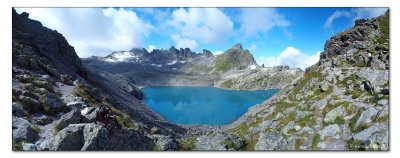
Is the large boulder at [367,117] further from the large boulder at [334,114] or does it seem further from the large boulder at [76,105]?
the large boulder at [76,105]

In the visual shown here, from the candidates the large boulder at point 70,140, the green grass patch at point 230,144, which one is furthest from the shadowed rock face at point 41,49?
the green grass patch at point 230,144

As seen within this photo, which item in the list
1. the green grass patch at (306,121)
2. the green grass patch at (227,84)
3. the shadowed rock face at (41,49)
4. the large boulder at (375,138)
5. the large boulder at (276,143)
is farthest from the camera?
the green grass patch at (227,84)

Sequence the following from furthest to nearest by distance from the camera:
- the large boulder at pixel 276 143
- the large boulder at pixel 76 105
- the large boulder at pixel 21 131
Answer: the large boulder at pixel 76 105, the large boulder at pixel 276 143, the large boulder at pixel 21 131

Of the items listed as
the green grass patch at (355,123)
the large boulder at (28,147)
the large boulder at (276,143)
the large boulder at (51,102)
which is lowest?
the large boulder at (276,143)

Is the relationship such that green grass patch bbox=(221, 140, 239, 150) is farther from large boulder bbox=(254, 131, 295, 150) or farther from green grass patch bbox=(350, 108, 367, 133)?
green grass patch bbox=(350, 108, 367, 133)

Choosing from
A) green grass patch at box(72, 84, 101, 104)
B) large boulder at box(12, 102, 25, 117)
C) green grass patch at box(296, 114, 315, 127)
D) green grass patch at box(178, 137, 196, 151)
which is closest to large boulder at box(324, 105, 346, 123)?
green grass patch at box(296, 114, 315, 127)

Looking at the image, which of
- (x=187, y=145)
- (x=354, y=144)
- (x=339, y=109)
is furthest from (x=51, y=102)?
(x=339, y=109)
